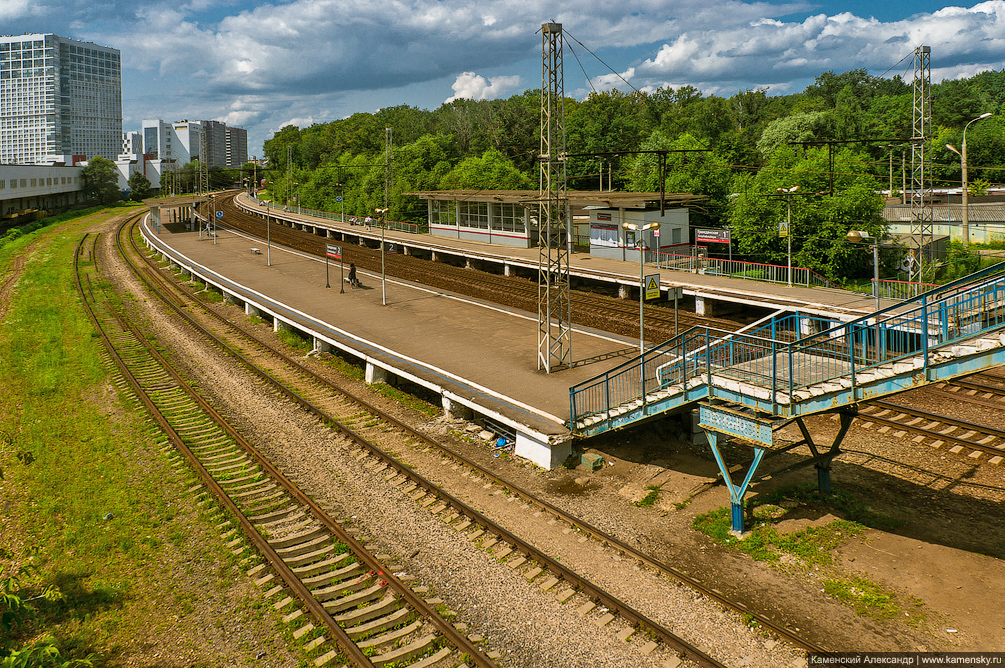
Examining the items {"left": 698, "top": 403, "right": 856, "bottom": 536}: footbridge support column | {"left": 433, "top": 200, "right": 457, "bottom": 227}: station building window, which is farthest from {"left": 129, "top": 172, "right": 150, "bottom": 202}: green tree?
{"left": 698, "top": 403, "right": 856, "bottom": 536}: footbridge support column

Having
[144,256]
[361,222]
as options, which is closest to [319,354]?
[144,256]

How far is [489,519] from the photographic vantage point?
490 inches

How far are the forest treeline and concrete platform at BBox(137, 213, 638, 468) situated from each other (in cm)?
688

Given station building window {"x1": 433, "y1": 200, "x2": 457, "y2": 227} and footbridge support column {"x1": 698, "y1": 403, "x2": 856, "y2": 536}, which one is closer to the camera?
footbridge support column {"x1": 698, "y1": 403, "x2": 856, "y2": 536}

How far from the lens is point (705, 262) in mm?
31844

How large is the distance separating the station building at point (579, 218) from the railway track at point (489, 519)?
12173mm

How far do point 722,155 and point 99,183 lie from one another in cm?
8799

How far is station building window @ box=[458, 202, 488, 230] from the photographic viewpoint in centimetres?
4647

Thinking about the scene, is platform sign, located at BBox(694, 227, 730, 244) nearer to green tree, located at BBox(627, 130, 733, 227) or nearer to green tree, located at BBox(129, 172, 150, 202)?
green tree, located at BBox(627, 130, 733, 227)

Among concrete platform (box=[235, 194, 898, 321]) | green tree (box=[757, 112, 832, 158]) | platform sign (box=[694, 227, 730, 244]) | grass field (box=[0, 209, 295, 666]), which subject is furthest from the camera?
green tree (box=[757, 112, 832, 158])

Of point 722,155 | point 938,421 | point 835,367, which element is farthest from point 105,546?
point 722,155

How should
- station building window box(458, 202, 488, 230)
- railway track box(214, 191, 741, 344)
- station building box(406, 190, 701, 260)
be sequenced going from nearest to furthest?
1. railway track box(214, 191, 741, 344)
2. station building box(406, 190, 701, 260)
3. station building window box(458, 202, 488, 230)

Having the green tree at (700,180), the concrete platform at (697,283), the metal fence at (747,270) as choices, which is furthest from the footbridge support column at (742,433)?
the green tree at (700,180)

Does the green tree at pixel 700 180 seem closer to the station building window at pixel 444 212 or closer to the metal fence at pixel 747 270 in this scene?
the metal fence at pixel 747 270
